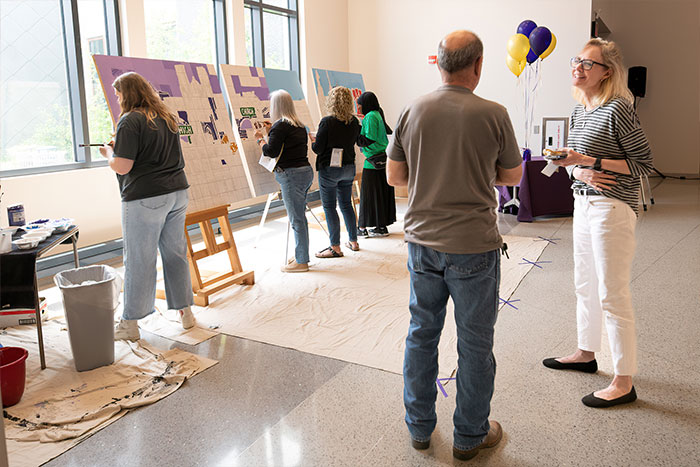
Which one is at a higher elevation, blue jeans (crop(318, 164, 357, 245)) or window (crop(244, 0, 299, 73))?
window (crop(244, 0, 299, 73))

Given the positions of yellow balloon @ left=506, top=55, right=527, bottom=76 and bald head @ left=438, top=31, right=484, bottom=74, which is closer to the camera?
bald head @ left=438, top=31, right=484, bottom=74

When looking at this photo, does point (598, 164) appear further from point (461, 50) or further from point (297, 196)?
point (297, 196)

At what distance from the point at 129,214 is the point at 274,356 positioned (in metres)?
1.11

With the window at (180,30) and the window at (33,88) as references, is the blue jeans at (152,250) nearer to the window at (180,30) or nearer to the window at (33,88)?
the window at (33,88)

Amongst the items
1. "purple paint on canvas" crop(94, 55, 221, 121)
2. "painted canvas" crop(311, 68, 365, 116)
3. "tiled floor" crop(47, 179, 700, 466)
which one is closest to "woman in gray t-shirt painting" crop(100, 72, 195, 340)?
"tiled floor" crop(47, 179, 700, 466)

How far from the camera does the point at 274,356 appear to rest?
119 inches

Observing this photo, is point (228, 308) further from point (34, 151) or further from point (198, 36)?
point (198, 36)

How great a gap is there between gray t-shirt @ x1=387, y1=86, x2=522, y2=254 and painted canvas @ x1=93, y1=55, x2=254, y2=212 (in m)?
2.51

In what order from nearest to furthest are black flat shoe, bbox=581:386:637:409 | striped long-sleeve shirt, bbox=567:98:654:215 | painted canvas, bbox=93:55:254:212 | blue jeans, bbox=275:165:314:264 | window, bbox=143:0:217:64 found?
striped long-sleeve shirt, bbox=567:98:654:215, black flat shoe, bbox=581:386:637:409, painted canvas, bbox=93:55:254:212, blue jeans, bbox=275:165:314:264, window, bbox=143:0:217:64

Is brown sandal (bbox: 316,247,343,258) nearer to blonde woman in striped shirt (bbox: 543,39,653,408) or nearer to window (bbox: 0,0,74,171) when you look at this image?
window (bbox: 0,0,74,171)

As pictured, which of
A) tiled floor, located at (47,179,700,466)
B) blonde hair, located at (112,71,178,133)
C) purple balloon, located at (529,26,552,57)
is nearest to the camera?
tiled floor, located at (47,179,700,466)

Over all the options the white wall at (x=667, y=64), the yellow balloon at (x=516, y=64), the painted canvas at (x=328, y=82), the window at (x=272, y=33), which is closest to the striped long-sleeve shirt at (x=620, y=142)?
the painted canvas at (x=328, y=82)

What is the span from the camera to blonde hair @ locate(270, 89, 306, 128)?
4324mm

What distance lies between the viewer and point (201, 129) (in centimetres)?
417
